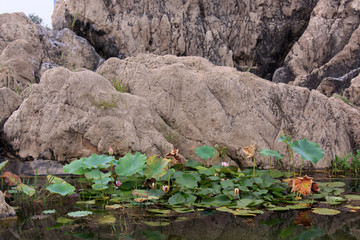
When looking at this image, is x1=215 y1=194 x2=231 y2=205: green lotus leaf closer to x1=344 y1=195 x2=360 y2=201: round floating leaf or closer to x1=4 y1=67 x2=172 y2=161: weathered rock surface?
x1=344 y1=195 x2=360 y2=201: round floating leaf

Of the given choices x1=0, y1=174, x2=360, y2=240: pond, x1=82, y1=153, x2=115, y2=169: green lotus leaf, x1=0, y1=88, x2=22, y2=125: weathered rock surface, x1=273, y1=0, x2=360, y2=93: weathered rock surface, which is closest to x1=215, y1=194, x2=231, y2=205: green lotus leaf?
x1=0, y1=174, x2=360, y2=240: pond

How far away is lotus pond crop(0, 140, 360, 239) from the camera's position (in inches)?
85.3

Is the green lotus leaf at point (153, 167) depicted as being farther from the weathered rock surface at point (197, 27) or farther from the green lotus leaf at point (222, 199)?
the weathered rock surface at point (197, 27)

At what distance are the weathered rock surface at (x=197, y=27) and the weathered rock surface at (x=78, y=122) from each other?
6.18 metres

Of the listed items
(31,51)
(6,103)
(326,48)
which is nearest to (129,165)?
(6,103)

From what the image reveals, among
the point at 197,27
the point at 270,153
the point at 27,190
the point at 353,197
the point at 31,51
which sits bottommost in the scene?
the point at 27,190

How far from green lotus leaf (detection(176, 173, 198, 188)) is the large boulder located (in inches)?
61.1

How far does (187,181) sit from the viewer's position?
3.09 meters

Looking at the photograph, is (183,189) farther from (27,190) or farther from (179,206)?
(27,190)

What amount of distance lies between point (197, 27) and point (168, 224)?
9983 mm

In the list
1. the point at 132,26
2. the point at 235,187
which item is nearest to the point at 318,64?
the point at 132,26

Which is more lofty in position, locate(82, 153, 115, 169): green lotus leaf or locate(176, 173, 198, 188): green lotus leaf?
locate(82, 153, 115, 169): green lotus leaf

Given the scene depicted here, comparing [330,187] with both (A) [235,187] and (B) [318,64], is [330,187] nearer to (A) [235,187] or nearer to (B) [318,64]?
(A) [235,187]

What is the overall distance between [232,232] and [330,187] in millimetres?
1805
